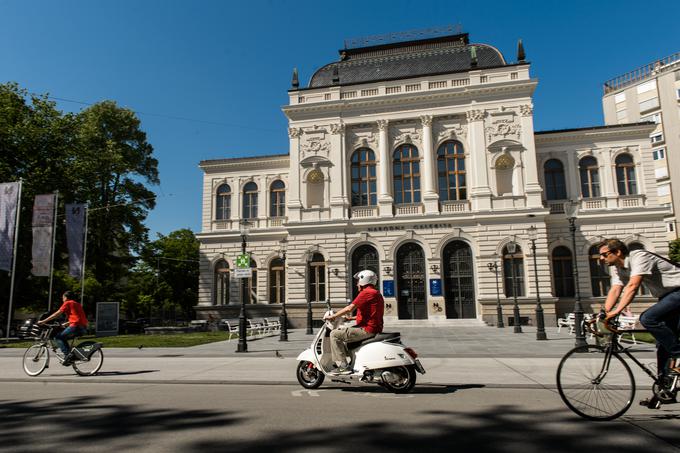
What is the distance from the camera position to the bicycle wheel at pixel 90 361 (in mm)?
10102

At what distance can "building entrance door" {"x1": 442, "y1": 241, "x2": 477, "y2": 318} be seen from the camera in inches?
1177

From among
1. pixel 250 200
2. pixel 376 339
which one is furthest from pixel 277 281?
pixel 376 339

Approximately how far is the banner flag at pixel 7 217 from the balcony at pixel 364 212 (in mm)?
19586

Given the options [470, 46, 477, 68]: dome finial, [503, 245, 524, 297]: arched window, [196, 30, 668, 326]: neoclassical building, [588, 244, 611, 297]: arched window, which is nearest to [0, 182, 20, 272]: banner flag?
[196, 30, 668, 326]: neoclassical building

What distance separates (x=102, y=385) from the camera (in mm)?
8820

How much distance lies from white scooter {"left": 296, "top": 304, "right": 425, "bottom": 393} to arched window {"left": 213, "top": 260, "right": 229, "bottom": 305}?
1149 inches

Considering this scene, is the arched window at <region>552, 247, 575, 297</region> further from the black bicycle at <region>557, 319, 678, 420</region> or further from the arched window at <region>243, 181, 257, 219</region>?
the black bicycle at <region>557, 319, 678, 420</region>

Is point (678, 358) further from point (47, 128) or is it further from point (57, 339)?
point (47, 128)

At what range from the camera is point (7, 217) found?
22906mm

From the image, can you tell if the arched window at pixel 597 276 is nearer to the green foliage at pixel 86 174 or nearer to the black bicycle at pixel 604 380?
the black bicycle at pixel 604 380

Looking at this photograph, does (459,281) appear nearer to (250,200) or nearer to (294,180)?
(294,180)

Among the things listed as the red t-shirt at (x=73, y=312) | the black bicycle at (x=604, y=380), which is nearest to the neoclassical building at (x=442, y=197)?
the red t-shirt at (x=73, y=312)

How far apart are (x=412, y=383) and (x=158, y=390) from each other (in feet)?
14.4

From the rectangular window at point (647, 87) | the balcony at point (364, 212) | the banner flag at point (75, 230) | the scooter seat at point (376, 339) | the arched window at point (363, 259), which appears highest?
the rectangular window at point (647, 87)
